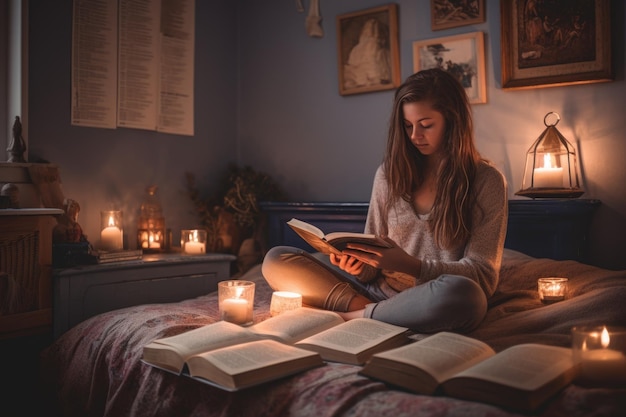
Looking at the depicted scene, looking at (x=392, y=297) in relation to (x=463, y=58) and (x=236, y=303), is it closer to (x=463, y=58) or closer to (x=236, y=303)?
(x=236, y=303)

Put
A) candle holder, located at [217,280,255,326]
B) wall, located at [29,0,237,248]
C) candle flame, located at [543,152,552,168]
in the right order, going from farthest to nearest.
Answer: wall, located at [29,0,237,248], candle flame, located at [543,152,552,168], candle holder, located at [217,280,255,326]

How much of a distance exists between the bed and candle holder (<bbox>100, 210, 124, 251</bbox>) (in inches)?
22.4

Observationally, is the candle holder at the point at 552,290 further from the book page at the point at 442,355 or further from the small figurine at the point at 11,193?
the small figurine at the point at 11,193

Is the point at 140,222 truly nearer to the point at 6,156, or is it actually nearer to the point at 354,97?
the point at 6,156

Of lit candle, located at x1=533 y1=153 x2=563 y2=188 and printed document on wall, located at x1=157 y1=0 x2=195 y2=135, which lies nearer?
lit candle, located at x1=533 y1=153 x2=563 y2=188

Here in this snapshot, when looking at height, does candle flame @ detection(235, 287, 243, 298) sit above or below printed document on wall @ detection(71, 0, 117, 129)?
below

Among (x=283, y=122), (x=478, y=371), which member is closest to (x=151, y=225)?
(x=283, y=122)

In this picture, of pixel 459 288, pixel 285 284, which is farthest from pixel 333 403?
pixel 285 284

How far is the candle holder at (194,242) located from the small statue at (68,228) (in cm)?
57

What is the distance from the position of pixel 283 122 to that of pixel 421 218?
1577 millimetres

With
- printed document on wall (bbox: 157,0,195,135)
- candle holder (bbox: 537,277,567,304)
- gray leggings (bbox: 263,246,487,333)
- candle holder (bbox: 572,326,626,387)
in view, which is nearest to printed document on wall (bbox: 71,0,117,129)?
printed document on wall (bbox: 157,0,195,135)

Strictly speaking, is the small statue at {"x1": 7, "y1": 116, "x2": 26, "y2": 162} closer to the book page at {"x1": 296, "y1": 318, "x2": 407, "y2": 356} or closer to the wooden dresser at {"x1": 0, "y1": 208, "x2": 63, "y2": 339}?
the wooden dresser at {"x1": 0, "y1": 208, "x2": 63, "y2": 339}

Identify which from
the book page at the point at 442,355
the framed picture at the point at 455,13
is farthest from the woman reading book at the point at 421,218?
the framed picture at the point at 455,13

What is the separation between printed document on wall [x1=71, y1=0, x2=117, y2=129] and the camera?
2697 millimetres
